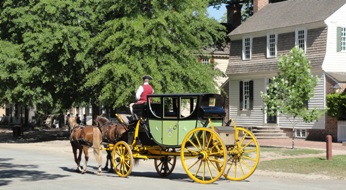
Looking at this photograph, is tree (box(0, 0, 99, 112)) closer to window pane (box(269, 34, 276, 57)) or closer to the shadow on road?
window pane (box(269, 34, 276, 57))

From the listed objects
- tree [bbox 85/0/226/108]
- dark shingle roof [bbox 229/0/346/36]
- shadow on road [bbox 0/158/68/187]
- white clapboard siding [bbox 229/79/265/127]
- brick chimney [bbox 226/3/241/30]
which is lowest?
shadow on road [bbox 0/158/68/187]

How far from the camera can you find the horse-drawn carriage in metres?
16.4

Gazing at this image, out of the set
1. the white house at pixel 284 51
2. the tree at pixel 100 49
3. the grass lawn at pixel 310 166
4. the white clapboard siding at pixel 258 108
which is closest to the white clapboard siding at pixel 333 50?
the white house at pixel 284 51

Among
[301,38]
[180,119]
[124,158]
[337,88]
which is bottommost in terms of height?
[124,158]

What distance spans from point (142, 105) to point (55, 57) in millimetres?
21267

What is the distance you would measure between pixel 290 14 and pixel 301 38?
10.8ft

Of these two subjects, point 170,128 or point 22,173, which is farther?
point 22,173

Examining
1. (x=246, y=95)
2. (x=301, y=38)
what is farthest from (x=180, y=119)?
(x=246, y=95)

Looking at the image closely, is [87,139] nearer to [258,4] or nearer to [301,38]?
[301,38]

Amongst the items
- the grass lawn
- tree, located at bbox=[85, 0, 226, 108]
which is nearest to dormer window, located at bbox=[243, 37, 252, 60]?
tree, located at bbox=[85, 0, 226, 108]

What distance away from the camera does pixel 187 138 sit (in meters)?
16.5

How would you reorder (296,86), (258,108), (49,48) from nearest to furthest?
(296,86), (49,48), (258,108)

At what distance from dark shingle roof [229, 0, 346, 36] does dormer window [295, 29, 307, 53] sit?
0.62m

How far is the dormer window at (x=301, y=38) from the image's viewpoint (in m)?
41.7
